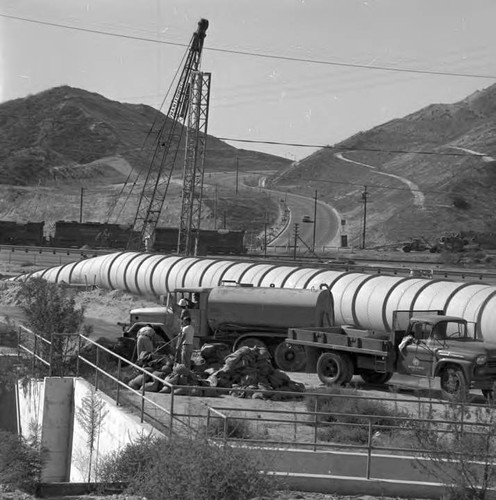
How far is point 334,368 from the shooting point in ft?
77.2

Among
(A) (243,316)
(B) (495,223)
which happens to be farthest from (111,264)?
(B) (495,223)

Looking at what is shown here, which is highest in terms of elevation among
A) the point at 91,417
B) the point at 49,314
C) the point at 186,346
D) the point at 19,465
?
the point at 49,314

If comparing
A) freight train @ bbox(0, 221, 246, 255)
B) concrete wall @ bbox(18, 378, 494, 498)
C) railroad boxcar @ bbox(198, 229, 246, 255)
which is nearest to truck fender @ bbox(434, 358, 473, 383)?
concrete wall @ bbox(18, 378, 494, 498)

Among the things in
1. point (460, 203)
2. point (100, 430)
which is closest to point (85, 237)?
point (460, 203)

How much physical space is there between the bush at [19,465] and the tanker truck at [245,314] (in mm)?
11837

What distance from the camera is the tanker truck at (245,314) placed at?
28.2 meters

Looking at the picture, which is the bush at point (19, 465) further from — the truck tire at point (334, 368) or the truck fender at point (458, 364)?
the truck fender at point (458, 364)

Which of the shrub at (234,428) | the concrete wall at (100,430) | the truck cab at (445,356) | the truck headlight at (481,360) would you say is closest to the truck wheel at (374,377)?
the truck cab at (445,356)

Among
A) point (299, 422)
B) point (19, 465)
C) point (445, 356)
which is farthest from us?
point (445, 356)

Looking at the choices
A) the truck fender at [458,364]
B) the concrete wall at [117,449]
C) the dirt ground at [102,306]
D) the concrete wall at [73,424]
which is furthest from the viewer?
the dirt ground at [102,306]

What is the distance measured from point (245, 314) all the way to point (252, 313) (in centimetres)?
22

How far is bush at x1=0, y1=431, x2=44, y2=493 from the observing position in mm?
14266

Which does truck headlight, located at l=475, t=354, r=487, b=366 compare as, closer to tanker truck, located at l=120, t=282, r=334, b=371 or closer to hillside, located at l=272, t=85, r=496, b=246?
tanker truck, located at l=120, t=282, r=334, b=371

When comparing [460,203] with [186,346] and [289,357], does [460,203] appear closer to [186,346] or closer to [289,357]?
[289,357]
